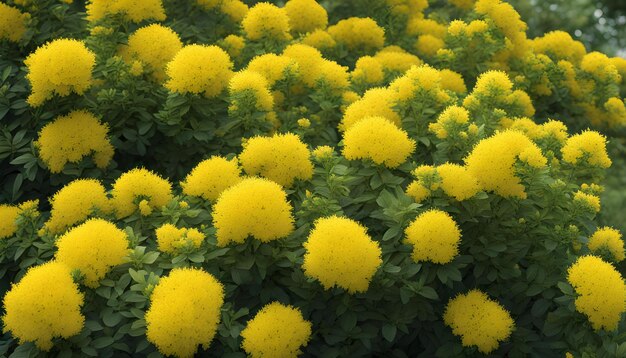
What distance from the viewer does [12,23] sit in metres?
4.94

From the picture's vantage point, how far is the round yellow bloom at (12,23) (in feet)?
16.0

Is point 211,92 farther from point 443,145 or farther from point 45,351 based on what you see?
point 45,351

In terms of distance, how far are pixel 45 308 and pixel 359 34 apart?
3897 millimetres

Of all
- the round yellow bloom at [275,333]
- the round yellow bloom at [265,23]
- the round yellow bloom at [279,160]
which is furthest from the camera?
the round yellow bloom at [265,23]

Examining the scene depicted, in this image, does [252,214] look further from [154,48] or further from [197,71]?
[154,48]

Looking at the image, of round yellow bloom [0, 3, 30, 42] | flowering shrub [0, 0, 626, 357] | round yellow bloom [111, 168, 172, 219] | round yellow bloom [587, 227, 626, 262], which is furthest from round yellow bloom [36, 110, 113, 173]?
round yellow bloom [587, 227, 626, 262]

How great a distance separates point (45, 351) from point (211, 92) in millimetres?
1886

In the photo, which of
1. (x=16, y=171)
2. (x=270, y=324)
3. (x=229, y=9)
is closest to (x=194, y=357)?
(x=270, y=324)

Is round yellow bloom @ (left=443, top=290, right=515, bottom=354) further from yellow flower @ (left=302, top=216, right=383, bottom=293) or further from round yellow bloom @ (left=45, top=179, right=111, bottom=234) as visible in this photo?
round yellow bloom @ (left=45, top=179, right=111, bottom=234)

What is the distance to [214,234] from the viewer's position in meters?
3.65

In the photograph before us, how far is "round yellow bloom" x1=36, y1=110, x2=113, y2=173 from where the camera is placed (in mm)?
4332

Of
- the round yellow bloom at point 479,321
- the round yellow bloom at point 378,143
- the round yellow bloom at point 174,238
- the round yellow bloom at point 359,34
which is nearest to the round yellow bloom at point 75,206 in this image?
the round yellow bloom at point 174,238

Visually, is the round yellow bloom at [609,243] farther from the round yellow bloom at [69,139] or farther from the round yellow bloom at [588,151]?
the round yellow bloom at [69,139]

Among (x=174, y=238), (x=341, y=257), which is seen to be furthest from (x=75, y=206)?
(x=341, y=257)
